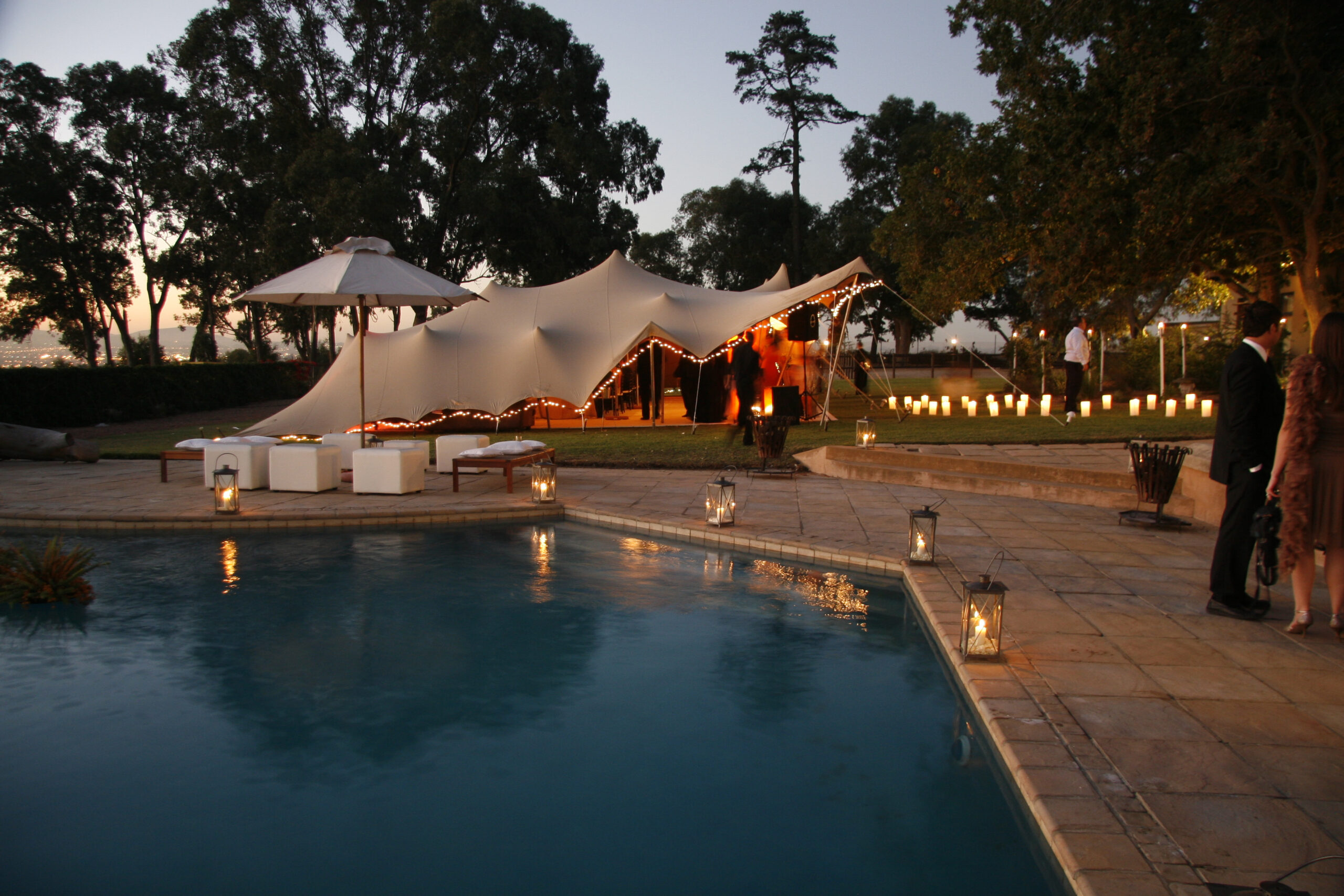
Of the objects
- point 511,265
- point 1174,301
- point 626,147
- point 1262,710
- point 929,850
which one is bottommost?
point 929,850

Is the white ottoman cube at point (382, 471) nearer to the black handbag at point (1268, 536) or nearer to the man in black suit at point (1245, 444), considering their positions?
the man in black suit at point (1245, 444)

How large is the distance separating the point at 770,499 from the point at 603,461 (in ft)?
10.4

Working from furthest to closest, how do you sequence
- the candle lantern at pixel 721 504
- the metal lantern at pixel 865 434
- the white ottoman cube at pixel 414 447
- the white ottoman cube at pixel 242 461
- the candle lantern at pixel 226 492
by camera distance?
the metal lantern at pixel 865 434 → the white ottoman cube at pixel 242 461 → the white ottoman cube at pixel 414 447 → the candle lantern at pixel 226 492 → the candle lantern at pixel 721 504

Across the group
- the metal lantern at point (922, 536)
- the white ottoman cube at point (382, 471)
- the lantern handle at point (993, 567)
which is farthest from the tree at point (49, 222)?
the lantern handle at point (993, 567)

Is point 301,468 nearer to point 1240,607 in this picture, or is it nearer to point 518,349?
point 518,349

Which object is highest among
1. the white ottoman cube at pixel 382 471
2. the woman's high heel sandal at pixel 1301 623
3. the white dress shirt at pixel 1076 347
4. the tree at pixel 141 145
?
the tree at pixel 141 145

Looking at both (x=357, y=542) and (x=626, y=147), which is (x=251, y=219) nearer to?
(x=626, y=147)

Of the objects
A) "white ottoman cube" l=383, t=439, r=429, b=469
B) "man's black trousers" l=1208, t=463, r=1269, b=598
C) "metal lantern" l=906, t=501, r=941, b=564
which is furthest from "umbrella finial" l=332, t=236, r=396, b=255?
"man's black trousers" l=1208, t=463, r=1269, b=598

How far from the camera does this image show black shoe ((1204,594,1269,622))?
4.31 meters

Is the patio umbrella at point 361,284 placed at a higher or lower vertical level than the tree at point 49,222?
lower

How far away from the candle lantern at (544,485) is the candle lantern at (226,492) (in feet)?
8.09

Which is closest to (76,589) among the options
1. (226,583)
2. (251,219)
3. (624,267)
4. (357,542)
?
(226,583)

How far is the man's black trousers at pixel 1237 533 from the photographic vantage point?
4.20m

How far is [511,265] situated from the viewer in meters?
24.2
